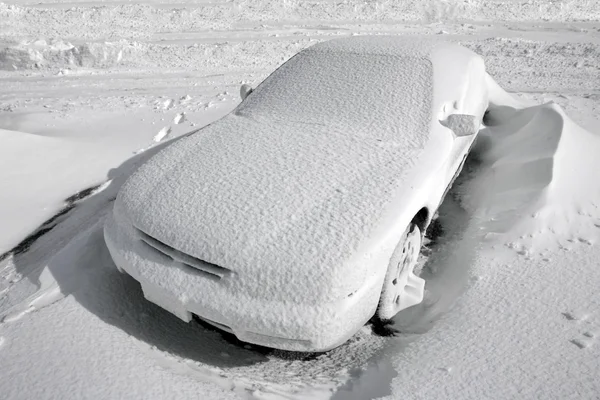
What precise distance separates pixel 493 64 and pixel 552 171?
426 cm

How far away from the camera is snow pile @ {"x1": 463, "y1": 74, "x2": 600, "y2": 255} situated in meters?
3.03

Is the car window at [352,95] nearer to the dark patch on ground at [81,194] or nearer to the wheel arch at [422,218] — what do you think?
the wheel arch at [422,218]

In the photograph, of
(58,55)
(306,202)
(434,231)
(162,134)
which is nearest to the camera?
(306,202)

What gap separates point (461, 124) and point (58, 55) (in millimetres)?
7288

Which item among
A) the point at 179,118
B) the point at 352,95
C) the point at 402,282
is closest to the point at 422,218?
the point at 402,282

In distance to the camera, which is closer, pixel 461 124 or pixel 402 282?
pixel 402 282

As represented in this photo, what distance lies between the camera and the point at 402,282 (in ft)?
8.75

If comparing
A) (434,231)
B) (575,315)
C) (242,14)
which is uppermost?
(242,14)

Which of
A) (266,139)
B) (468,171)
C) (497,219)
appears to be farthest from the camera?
(468,171)

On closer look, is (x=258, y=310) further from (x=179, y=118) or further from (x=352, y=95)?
(x=179, y=118)

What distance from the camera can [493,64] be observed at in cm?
699

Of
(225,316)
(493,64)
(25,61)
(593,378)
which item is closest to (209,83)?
(25,61)

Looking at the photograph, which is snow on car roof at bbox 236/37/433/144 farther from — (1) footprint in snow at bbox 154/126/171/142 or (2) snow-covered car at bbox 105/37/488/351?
(1) footprint in snow at bbox 154/126/171/142

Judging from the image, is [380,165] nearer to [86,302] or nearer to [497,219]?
[497,219]
